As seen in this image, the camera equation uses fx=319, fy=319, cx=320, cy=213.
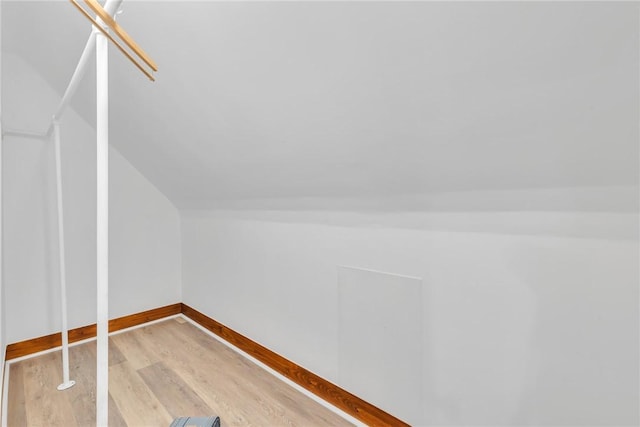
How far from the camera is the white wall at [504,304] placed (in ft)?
3.06

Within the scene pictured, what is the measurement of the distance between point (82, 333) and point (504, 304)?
307 centimetres

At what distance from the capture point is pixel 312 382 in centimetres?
186

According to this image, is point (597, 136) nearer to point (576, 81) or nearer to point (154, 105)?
point (576, 81)

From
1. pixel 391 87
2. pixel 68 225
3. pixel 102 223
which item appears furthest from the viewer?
pixel 68 225

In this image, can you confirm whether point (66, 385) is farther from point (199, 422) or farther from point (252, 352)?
point (199, 422)

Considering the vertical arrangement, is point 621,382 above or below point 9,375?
above

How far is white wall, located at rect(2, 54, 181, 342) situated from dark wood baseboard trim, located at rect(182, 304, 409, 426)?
0.86 metres

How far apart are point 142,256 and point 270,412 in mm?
1946

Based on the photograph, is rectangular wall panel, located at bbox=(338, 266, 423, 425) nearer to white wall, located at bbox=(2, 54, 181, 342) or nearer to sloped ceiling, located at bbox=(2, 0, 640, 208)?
sloped ceiling, located at bbox=(2, 0, 640, 208)

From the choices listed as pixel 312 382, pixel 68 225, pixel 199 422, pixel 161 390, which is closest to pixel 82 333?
pixel 68 225

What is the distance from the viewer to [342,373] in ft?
5.58

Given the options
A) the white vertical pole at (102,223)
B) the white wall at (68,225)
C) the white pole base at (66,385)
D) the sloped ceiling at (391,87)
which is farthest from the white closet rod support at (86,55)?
the white pole base at (66,385)

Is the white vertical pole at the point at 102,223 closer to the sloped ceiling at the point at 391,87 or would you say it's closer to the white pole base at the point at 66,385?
the sloped ceiling at the point at 391,87

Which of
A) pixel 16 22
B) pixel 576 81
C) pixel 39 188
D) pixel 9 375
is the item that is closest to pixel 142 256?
pixel 39 188
